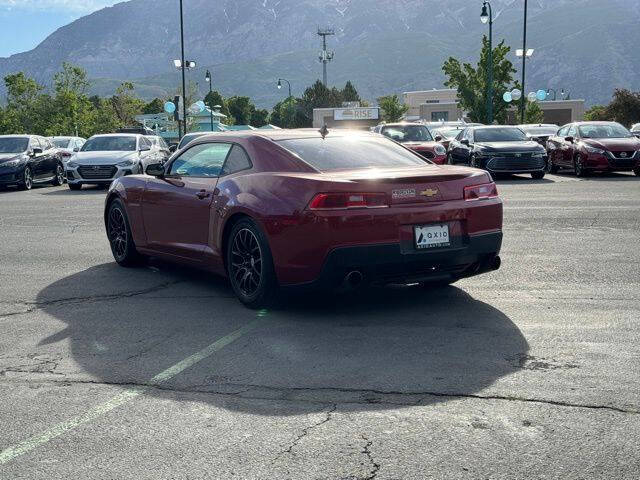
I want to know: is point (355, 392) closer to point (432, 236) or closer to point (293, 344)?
point (293, 344)

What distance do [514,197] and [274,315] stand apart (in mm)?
10868

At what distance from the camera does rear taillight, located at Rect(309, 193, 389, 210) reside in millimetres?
6020

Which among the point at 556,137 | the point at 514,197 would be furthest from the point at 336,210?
the point at 556,137

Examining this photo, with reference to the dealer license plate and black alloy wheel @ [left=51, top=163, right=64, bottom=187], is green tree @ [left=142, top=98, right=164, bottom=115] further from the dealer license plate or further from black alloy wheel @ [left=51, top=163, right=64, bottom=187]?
the dealer license plate

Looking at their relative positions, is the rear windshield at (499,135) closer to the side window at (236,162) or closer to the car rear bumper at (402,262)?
the side window at (236,162)

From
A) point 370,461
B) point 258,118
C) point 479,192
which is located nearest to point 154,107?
point 258,118

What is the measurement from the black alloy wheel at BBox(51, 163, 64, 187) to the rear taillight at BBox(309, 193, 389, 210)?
68.3 ft

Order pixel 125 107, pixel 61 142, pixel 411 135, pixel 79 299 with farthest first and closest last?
1. pixel 125 107
2. pixel 61 142
3. pixel 411 135
4. pixel 79 299

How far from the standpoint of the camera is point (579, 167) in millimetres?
22172

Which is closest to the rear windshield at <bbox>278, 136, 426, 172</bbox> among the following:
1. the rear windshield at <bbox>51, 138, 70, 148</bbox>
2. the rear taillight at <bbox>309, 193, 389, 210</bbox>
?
the rear taillight at <bbox>309, 193, 389, 210</bbox>

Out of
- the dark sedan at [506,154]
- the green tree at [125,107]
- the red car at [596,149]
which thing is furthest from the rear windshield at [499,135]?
the green tree at [125,107]

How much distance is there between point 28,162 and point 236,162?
60.0ft

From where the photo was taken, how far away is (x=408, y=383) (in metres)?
4.63

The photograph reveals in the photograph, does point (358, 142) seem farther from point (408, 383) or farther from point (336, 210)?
point (408, 383)
